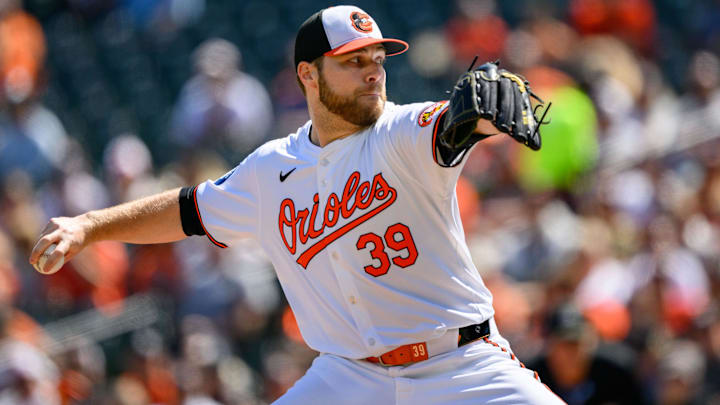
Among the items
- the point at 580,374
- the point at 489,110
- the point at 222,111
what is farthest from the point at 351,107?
the point at 222,111

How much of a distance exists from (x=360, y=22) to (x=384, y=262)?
880 mm

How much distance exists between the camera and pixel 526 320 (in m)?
7.11

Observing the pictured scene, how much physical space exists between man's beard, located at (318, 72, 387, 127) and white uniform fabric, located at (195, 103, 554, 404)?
46mm

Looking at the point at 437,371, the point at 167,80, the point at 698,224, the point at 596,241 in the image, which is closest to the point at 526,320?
the point at 596,241

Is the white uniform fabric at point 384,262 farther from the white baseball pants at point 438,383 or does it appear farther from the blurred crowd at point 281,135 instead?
the blurred crowd at point 281,135

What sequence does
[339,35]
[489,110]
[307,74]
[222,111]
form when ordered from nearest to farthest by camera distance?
[489,110]
[339,35]
[307,74]
[222,111]

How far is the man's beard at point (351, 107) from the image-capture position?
3998 millimetres

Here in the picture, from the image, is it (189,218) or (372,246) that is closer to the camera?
(372,246)

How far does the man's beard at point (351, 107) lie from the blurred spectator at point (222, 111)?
4.81 m

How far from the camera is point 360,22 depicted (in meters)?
4.02

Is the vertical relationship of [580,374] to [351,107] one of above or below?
below

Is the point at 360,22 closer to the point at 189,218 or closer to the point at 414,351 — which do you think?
the point at 189,218

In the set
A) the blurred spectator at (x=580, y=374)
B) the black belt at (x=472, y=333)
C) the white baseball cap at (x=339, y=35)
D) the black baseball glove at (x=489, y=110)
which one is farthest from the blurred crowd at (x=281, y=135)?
the black baseball glove at (x=489, y=110)

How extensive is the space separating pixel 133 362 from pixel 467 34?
460 cm
